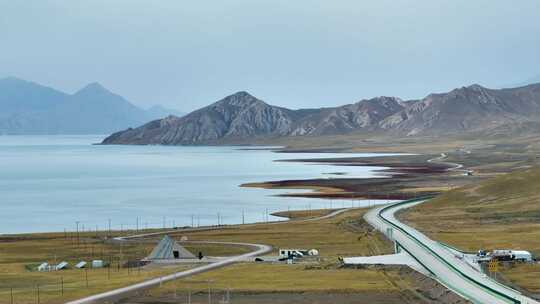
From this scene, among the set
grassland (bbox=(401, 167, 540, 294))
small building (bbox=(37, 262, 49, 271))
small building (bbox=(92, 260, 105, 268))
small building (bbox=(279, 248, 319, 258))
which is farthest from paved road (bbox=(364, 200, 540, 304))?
small building (bbox=(37, 262, 49, 271))

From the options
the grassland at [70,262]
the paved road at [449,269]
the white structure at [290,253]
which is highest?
the paved road at [449,269]

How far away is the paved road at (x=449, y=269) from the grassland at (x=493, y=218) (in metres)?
3.14

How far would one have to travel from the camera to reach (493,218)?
130 meters

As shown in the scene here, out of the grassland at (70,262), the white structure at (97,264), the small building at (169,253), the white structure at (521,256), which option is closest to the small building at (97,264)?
the white structure at (97,264)

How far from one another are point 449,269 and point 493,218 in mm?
54258

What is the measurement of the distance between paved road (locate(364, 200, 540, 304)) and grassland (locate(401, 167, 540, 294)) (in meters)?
3.14

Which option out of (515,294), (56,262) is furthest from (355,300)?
(56,262)

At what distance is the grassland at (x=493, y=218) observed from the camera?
316 ft

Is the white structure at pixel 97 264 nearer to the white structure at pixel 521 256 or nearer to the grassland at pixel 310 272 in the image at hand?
the grassland at pixel 310 272

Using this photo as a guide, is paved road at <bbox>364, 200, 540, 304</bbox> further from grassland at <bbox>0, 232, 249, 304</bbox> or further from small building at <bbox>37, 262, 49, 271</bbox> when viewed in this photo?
small building at <bbox>37, 262, 49, 271</bbox>

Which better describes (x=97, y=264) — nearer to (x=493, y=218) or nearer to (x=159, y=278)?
(x=159, y=278)

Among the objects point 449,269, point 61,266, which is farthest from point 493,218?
point 61,266

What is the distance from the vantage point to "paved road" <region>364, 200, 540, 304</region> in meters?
62.8

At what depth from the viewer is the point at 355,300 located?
219 feet
